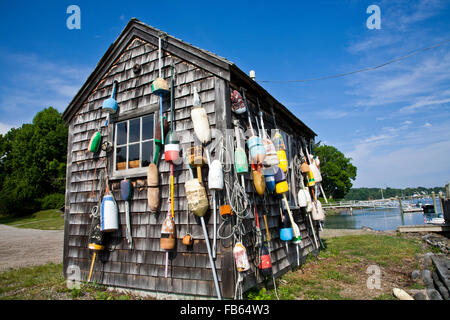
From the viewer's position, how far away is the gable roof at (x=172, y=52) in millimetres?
4277

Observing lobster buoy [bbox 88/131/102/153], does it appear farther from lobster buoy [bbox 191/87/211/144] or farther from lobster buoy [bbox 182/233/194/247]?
lobster buoy [bbox 182/233/194/247]

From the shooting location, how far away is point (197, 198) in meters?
3.86

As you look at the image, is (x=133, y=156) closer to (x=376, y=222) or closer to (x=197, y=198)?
(x=197, y=198)

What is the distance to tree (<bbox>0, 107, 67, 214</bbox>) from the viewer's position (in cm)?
2780

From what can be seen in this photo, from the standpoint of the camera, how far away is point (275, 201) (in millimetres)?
5340

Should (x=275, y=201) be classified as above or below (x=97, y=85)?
below

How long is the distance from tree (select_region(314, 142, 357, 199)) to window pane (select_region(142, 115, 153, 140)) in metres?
53.1

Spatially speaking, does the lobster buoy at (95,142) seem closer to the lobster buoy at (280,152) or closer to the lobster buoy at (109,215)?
the lobster buoy at (109,215)

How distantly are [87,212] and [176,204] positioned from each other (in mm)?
2415

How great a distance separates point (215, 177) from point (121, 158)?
2.40 metres

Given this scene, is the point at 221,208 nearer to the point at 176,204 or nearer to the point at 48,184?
the point at 176,204

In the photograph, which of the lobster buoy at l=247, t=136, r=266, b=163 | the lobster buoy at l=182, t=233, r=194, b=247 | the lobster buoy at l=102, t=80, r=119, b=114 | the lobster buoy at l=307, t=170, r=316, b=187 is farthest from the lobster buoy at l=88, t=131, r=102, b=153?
the lobster buoy at l=307, t=170, r=316, b=187
